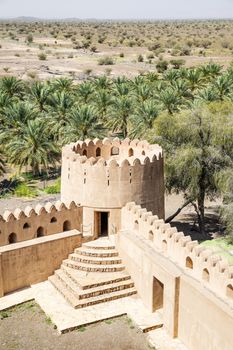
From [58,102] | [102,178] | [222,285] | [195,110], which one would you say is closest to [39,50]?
[58,102]

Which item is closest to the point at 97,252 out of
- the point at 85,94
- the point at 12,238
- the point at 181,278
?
the point at 12,238

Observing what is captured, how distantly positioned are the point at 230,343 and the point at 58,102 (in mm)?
28923

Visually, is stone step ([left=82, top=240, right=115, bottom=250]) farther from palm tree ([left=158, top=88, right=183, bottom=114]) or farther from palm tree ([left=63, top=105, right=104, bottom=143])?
palm tree ([left=158, top=88, right=183, bottom=114])

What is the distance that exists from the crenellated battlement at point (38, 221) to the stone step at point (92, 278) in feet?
5.85

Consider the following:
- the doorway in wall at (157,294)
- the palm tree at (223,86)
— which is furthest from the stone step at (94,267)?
the palm tree at (223,86)

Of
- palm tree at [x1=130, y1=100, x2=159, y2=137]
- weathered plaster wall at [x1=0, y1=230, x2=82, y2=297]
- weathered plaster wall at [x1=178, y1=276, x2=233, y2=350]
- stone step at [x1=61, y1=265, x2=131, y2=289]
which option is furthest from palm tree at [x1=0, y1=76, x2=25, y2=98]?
weathered plaster wall at [x1=178, y1=276, x2=233, y2=350]

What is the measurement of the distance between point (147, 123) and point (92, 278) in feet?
65.1

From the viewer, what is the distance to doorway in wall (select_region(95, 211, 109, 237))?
18.8m

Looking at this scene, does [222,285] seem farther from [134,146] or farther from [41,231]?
[134,146]

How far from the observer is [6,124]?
122ft

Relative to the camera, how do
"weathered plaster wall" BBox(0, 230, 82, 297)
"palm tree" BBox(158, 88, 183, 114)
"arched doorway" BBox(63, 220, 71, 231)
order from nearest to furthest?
"weathered plaster wall" BBox(0, 230, 82, 297) < "arched doorway" BBox(63, 220, 71, 231) < "palm tree" BBox(158, 88, 183, 114)

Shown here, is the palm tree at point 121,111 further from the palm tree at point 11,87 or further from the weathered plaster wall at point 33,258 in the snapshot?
the weathered plaster wall at point 33,258

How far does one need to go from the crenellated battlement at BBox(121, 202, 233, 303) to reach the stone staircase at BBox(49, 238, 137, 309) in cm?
144

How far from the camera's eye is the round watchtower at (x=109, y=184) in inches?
714
